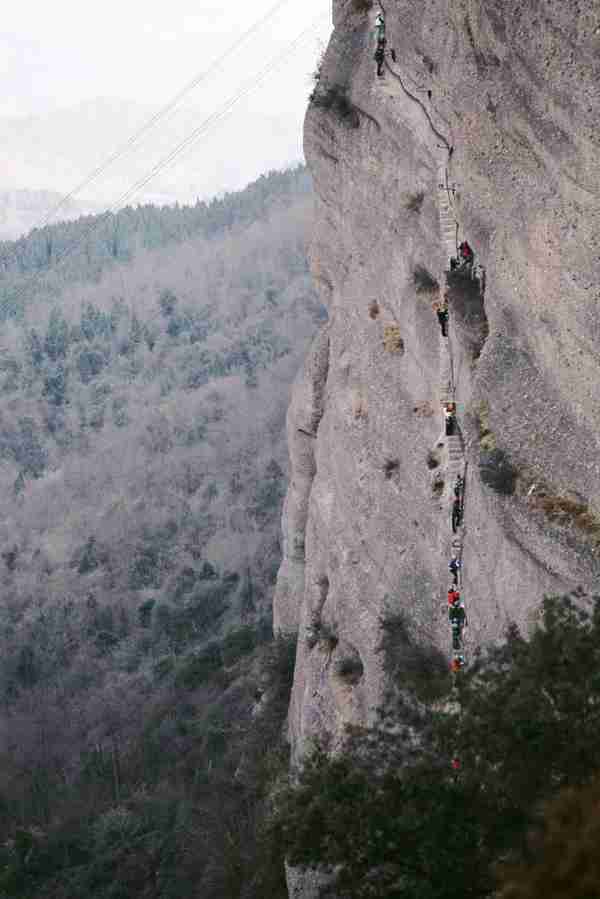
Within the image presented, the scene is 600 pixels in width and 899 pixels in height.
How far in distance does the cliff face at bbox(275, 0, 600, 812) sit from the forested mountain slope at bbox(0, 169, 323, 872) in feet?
70.4

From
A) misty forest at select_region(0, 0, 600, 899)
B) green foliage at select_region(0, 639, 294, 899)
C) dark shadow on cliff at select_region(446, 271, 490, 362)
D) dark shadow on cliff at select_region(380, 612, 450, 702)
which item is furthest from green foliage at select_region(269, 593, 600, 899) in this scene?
green foliage at select_region(0, 639, 294, 899)

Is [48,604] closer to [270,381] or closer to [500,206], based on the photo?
[270,381]

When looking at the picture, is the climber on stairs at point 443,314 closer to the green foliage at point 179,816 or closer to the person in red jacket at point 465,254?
the person in red jacket at point 465,254

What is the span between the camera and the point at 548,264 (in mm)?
15859

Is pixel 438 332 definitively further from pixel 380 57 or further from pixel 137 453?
pixel 137 453

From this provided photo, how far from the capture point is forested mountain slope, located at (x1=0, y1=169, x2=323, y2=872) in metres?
57.4

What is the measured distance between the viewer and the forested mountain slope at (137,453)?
188 feet

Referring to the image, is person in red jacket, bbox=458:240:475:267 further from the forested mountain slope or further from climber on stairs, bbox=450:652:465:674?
the forested mountain slope

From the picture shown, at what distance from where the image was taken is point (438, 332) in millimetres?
20328

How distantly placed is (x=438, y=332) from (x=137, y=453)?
7594cm

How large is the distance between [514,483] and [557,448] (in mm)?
980

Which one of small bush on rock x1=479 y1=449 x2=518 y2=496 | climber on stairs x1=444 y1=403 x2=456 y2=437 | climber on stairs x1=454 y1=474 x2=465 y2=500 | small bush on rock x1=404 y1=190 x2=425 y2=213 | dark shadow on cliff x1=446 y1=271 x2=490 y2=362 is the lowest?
climber on stairs x1=454 y1=474 x2=465 y2=500

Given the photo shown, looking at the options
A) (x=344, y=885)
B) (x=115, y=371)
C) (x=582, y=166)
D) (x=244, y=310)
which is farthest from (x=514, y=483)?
(x=244, y=310)

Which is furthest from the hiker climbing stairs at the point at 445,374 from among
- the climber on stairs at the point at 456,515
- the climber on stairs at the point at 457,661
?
the climber on stairs at the point at 457,661
